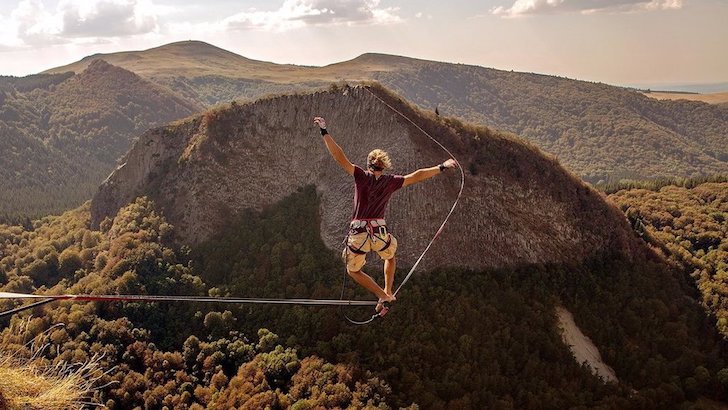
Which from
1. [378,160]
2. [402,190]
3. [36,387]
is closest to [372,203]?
[378,160]

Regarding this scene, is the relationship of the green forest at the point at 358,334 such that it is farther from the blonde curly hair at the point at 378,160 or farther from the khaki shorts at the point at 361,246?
the blonde curly hair at the point at 378,160

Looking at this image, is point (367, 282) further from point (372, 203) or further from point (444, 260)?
point (444, 260)

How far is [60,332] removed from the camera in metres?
42.8

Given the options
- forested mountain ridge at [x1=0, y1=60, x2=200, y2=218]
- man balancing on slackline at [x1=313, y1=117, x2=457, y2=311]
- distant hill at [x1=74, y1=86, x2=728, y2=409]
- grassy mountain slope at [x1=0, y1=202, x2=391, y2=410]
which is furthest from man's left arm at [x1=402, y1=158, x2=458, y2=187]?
forested mountain ridge at [x1=0, y1=60, x2=200, y2=218]

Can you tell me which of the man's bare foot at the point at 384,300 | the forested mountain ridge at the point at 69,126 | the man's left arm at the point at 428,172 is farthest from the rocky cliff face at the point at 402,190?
the forested mountain ridge at the point at 69,126

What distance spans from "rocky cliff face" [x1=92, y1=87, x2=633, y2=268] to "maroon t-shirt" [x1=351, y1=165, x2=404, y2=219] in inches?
1324

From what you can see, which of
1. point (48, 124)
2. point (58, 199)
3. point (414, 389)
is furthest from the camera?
point (48, 124)

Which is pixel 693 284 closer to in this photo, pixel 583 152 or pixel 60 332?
pixel 60 332

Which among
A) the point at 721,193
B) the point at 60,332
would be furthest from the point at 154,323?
Result: the point at 721,193

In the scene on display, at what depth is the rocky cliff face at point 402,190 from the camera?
46.0 m

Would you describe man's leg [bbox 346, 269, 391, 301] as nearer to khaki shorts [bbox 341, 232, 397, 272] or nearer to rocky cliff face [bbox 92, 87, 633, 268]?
khaki shorts [bbox 341, 232, 397, 272]

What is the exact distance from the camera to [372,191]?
11602 mm

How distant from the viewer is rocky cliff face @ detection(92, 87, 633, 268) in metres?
46.0

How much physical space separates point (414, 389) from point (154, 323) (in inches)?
1007
